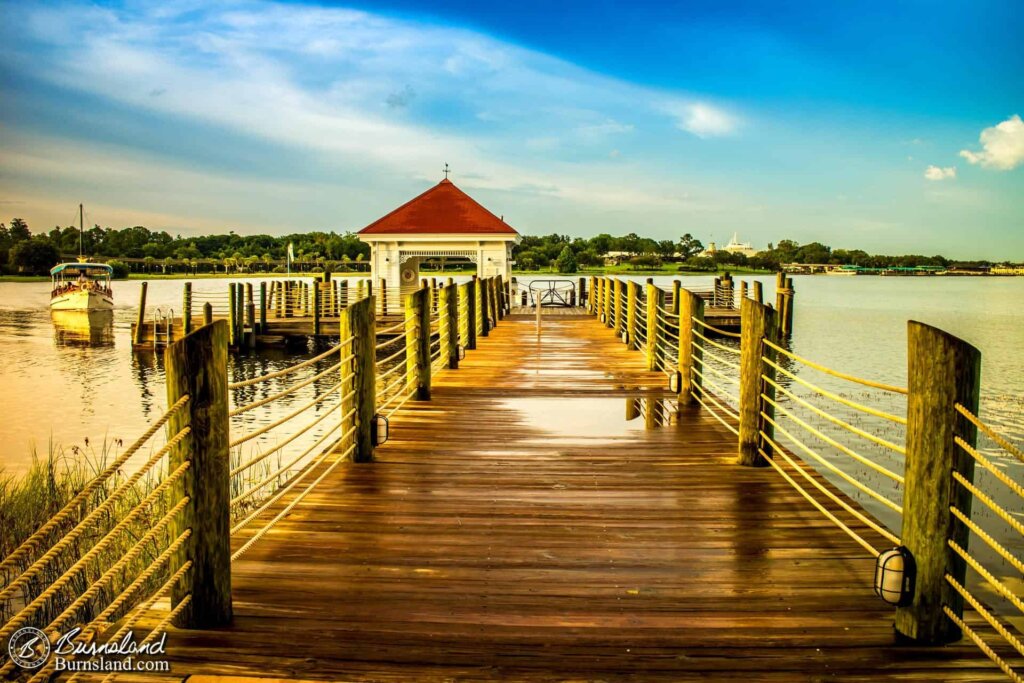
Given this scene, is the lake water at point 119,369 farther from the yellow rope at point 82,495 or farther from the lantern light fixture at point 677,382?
the yellow rope at point 82,495

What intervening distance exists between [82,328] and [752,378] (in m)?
39.1

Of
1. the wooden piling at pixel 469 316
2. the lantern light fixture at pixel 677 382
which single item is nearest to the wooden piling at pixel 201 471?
the lantern light fixture at pixel 677 382

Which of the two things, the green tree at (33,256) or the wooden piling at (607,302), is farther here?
the green tree at (33,256)

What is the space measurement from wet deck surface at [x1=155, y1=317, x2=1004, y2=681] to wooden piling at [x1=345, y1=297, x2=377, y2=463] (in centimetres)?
17

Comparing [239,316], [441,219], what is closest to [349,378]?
[239,316]

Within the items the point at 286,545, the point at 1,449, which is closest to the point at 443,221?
the point at 1,449

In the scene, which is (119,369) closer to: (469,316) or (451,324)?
(469,316)

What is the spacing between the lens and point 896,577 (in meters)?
3.22

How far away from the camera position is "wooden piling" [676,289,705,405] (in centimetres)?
845

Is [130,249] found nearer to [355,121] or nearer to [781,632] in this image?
[355,121]

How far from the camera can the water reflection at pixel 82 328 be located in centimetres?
3220

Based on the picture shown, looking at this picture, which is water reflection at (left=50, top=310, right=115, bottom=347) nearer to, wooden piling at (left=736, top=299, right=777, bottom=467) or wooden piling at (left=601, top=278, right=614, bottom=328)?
wooden piling at (left=601, top=278, right=614, bottom=328)

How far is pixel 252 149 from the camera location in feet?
248

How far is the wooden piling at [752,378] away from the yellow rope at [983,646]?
9.58ft
